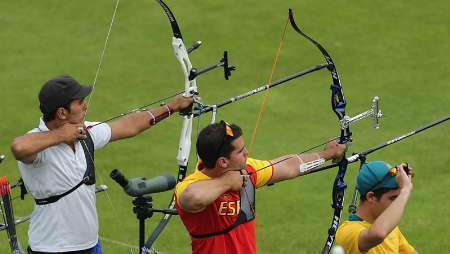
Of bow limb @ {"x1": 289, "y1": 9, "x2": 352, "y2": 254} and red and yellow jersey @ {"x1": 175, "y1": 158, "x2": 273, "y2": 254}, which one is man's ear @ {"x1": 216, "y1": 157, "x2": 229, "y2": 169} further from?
bow limb @ {"x1": 289, "y1": 9, "x2": 352, "y2": 254}

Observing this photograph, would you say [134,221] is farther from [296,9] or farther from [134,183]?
[296,9]

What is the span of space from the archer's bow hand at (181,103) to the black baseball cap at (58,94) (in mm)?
1003

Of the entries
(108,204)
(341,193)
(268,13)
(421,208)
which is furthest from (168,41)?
(341,193)

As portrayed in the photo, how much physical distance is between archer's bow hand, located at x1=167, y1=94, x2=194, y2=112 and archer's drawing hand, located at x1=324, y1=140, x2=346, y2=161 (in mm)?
1105

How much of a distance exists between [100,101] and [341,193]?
19.5 ft

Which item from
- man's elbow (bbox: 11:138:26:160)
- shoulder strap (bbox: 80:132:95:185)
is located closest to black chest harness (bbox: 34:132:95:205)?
shoulder strap (bbox: 80:132:95:185)

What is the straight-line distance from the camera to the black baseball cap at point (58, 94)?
5.82 meters

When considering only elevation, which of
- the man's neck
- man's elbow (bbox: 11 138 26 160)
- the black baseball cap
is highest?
the black baseball cap

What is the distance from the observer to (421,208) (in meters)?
9.08

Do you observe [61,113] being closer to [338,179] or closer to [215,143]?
[215,143]

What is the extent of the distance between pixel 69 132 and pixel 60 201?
45 centimetres

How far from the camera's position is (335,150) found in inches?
247

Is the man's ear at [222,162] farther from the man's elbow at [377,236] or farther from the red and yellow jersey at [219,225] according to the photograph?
the man's elbow at [377,236]

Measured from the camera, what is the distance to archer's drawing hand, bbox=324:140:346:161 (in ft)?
20.5
